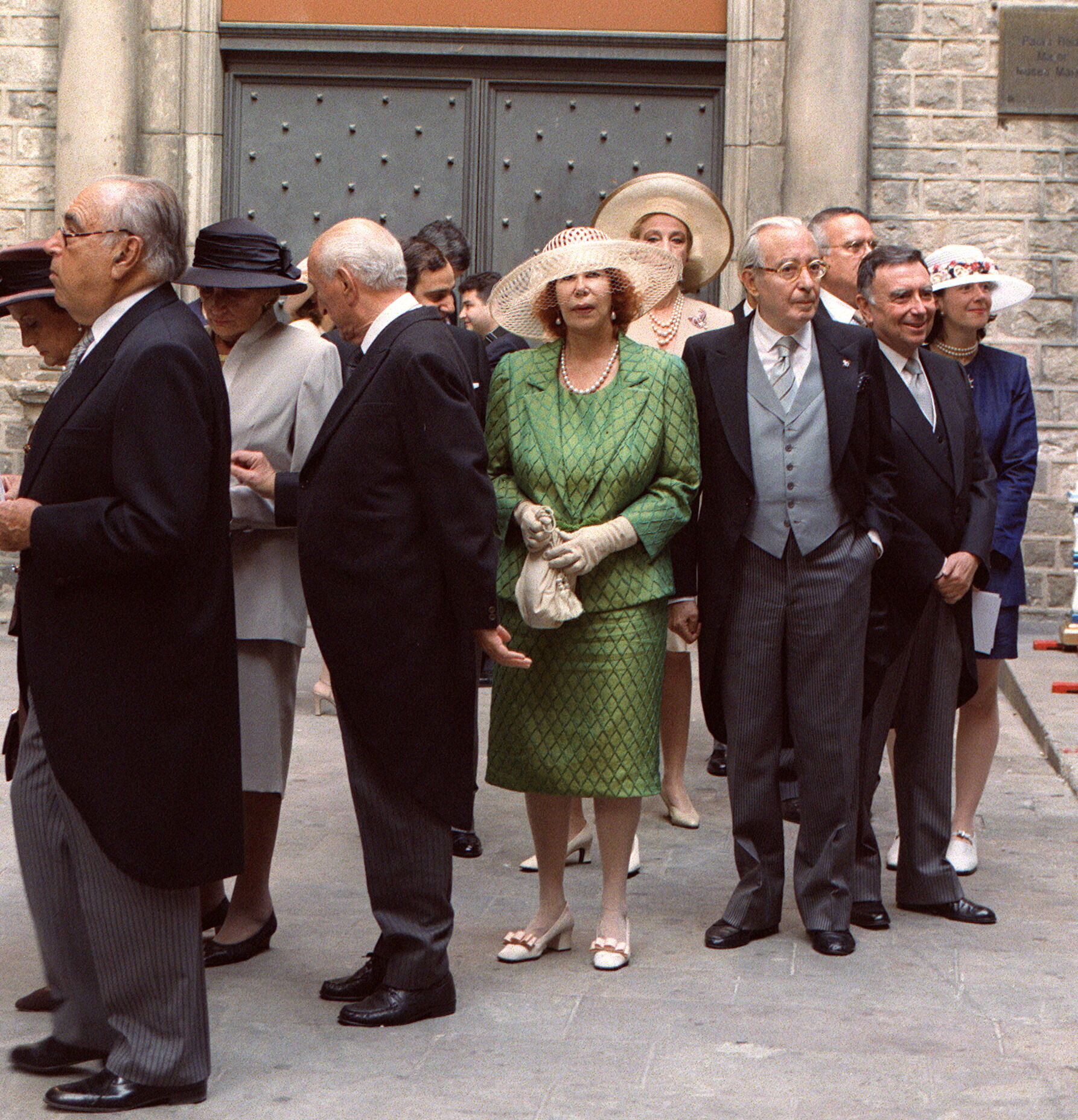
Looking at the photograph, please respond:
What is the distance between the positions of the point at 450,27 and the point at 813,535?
7062 millimetres

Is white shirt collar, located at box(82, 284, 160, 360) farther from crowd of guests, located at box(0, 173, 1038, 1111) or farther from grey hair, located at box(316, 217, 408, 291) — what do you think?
grey hair, located at box(316, 217, 408, 291)

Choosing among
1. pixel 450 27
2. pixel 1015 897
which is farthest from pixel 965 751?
pixel 450 27

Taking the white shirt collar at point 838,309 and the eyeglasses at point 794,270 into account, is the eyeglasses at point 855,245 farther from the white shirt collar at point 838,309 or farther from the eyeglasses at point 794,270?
the eyeglasses at point 794,270

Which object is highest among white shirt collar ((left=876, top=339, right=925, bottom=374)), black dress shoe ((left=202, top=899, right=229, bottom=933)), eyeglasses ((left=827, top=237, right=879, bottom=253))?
eyeglasses ((left=827, top=237, right=879, bottom=253))

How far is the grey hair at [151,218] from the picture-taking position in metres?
3.75

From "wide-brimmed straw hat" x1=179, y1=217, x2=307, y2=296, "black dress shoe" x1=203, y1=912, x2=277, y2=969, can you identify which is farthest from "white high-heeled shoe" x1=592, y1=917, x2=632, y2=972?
"wide-brimmed straw hat" x1=179, y1=217, x2=307, y2=296

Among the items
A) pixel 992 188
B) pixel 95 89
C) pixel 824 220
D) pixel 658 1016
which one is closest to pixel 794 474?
pixel 658 1016

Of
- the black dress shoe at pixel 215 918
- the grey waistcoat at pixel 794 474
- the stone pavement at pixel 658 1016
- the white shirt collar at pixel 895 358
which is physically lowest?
the stone pavement at pixel 658 1016

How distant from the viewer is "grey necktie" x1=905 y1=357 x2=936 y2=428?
5.26 m

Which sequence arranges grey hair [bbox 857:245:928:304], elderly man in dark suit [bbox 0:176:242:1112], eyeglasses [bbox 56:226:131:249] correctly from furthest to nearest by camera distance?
grey hair [bbox 857:245:928:304], eyeglasses [bbox 56:226:131:249], elderly man in dark suit [bbox 0:176:242:1112]

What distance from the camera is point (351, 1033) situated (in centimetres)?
420

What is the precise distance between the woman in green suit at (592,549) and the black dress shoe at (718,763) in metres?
2.26

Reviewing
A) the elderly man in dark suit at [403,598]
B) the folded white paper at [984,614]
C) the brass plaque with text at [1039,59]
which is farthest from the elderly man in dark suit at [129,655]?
the brass plaque with text at [1039,59]

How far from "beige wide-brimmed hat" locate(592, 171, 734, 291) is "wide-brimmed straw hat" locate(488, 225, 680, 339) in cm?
141
